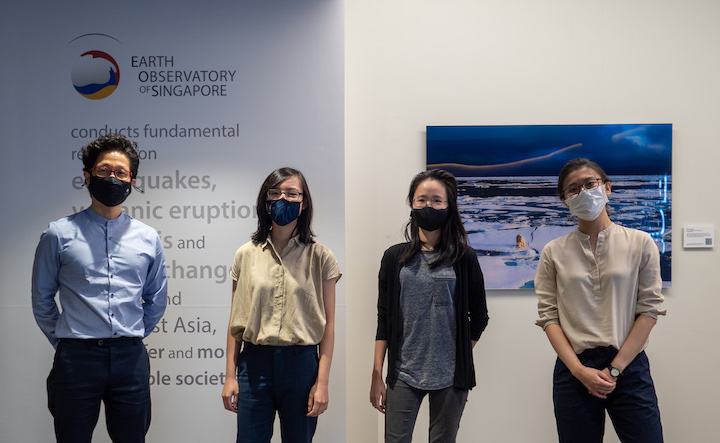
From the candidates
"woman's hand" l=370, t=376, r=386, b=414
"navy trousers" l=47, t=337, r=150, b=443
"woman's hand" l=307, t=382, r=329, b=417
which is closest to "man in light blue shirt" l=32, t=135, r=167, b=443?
"navy trousers" l=47, t=337, r=150, b=443

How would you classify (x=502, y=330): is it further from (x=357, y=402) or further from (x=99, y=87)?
(x=99, y=87)

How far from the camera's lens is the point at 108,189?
2350 mm

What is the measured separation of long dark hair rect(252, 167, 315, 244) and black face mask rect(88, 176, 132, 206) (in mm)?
574

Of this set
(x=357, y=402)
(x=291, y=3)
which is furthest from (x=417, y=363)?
(x=291, y=3)

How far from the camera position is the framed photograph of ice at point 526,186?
3414 mm

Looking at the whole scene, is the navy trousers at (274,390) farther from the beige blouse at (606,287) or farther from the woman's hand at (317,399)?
the beige blouse at (606,287)

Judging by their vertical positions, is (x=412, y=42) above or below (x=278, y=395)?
above

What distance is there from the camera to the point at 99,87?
3.10 meters

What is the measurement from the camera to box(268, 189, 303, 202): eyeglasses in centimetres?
241

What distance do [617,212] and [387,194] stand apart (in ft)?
4.58

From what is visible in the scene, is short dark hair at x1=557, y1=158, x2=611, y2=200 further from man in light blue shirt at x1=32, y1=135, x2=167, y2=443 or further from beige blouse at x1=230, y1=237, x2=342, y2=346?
man in light blue shirt at x1=32, y1=135, x2=167, y2=443

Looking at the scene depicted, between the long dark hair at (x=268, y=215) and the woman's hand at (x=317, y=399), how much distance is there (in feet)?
2.04

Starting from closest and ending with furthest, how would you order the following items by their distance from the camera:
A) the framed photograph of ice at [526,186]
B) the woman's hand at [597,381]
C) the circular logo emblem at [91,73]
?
the woman's hand at [597,381], the circular logo emblem at [91,73], the framed photograph of ice at [526,186]

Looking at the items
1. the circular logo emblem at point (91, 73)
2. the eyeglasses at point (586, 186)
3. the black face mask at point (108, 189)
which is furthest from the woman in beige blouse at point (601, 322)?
the circular logo emblem at point (91, 73)
